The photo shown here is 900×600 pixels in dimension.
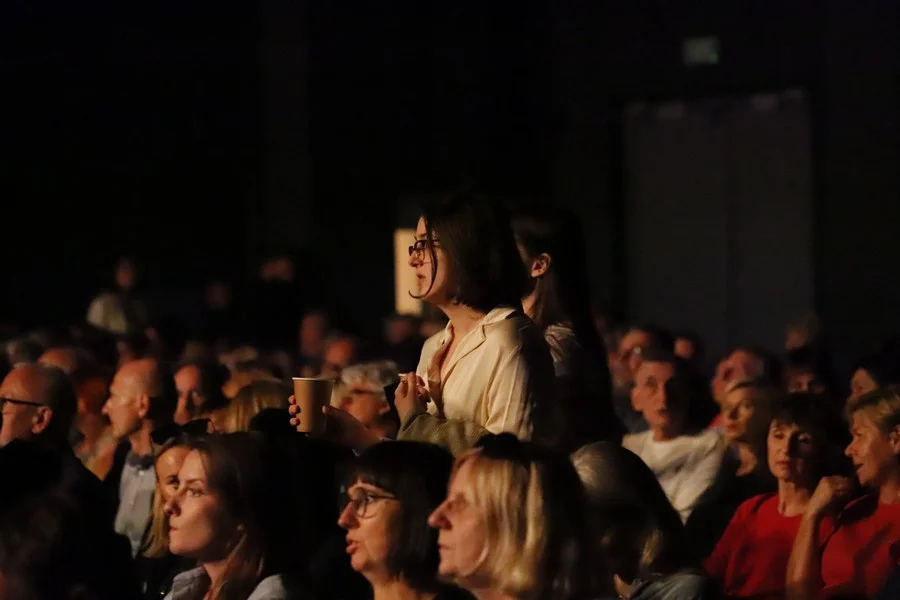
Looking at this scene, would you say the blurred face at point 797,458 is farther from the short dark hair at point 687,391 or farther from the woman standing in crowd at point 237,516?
the woman standing in crowd at point 237,516

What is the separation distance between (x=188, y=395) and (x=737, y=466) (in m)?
2.25

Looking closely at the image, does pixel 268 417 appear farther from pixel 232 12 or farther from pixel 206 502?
pixel 232 12

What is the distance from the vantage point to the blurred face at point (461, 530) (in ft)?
11.9

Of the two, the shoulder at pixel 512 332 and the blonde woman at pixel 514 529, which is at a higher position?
the shoulder at pixel 512 332

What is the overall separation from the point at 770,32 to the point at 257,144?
4868 mm

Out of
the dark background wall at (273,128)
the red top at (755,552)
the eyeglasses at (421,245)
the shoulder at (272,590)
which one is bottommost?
the red top at (755,552)

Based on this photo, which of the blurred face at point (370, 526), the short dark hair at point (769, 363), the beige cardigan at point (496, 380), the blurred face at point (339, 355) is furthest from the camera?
the short dark hair at point (769, 363)

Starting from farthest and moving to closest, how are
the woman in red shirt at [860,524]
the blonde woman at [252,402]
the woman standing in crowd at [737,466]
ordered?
the woman standing in crowd at [737,466] < the blonde woman at [252,402] < the woman in red shirt at [860,524]

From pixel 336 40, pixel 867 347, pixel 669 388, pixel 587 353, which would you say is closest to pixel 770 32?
pixel 867 347

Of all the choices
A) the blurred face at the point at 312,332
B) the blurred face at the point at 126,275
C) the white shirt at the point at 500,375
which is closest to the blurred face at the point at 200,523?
the white shirt at the point at 500,375

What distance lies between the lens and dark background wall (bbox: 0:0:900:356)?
605 inches

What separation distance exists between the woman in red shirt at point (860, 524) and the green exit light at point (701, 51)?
902 centimetres

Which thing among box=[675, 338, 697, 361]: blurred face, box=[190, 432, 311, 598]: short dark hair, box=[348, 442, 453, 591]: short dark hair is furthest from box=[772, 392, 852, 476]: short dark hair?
box=[675, 338, 697, 361]: blurred face

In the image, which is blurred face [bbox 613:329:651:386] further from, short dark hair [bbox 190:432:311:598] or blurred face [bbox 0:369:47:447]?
short dark hair [bbox 190:432:311:598]
